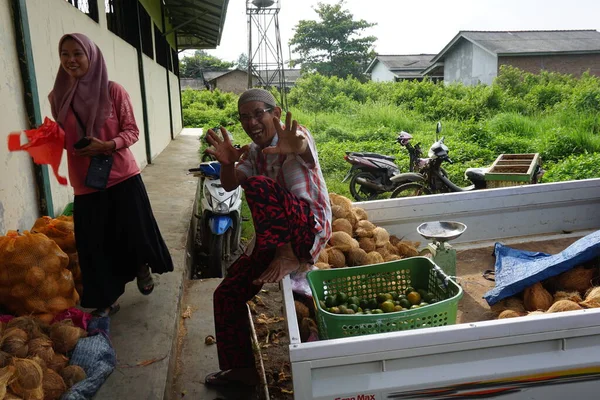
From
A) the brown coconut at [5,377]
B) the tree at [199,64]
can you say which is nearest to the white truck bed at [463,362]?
the brown coconut at [5,377]

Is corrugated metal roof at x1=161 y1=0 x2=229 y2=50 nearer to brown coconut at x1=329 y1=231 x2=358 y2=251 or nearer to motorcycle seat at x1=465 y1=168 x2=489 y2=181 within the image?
motorcycle seat at x1=465 y1=168 x2=489 y2=181

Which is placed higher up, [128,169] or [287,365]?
[128,169]

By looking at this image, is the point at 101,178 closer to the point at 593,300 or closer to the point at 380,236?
the point at 380,236

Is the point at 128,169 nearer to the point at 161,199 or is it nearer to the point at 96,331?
the point at 96,331

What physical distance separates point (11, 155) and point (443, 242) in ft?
9.84

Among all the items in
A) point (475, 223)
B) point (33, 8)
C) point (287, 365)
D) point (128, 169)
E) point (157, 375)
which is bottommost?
point (287, 365)

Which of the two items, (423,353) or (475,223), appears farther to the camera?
(475,223)

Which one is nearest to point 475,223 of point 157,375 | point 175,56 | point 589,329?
point 589,329

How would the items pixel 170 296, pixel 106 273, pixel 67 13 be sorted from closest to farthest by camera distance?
pixel 106 273, pixel 170 296, pixel 67 13

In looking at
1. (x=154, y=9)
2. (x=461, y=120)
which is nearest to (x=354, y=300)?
(x=154, y=9)

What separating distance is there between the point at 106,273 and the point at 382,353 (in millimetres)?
1837

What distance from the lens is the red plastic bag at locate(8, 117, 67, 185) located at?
2633 mm

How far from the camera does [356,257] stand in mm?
3492

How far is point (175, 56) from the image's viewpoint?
1733cm
